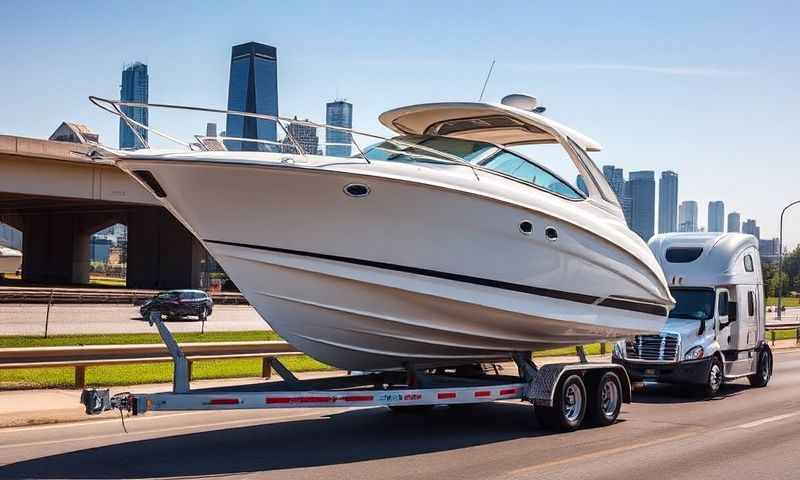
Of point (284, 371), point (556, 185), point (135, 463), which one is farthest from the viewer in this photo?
point (556, 185)

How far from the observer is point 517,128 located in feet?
42.7

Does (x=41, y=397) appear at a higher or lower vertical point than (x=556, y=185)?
lower

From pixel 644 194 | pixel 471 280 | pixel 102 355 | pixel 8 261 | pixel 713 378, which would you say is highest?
pixel 644 194

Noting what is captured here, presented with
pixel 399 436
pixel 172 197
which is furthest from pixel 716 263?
pixel 172 197

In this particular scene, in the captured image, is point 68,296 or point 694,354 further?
point 68,296

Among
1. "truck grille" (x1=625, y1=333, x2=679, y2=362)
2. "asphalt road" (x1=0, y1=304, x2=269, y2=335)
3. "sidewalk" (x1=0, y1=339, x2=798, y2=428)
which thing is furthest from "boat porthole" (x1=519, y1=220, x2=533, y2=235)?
"asphalt road" (x1=0, y1=304, x2=269, y2=335)

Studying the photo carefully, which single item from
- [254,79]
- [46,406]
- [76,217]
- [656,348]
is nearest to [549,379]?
[656,348]

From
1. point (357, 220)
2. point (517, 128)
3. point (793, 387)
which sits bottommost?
point (793, 387)

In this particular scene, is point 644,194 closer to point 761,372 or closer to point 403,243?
point 761,372

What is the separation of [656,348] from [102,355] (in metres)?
9.53

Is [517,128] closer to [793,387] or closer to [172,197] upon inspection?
[172,197]

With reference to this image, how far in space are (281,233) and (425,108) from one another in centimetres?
369

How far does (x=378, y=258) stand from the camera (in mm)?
9836

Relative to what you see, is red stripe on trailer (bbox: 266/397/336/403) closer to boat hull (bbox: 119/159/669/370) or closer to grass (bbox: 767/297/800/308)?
boat hull (bbox: 119/159/669/370)
